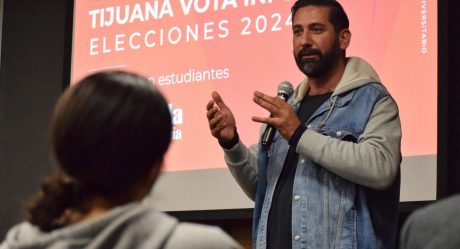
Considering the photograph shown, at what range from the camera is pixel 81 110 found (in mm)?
1070

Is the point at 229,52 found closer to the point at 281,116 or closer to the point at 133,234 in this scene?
the point at 281,116

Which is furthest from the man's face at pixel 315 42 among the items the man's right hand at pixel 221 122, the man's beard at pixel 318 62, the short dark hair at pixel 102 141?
the short dark hair at pixel 102 141

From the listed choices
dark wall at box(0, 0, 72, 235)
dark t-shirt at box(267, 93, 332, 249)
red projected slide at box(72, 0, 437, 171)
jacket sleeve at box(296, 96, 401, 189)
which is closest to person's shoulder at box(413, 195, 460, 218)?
jacket sleeve at box(296, 96, 401, 189)

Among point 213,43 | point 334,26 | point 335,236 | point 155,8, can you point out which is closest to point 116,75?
point 335,236

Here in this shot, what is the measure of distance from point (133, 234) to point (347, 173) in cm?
121

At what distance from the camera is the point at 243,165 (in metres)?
2.52

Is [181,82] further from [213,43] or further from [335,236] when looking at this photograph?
[335,236]

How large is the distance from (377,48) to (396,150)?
1.13 meters

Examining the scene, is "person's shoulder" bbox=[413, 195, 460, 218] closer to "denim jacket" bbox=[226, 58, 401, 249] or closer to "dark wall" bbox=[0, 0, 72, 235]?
"denim jacket" bbox=[226, 58, 401, 249]

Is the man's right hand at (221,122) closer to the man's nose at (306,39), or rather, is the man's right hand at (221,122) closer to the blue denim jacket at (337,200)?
the blue denim jacket at (337,200)

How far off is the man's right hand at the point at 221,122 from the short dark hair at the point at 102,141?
51.3 inches

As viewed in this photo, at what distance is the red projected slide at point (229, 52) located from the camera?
10.5ft

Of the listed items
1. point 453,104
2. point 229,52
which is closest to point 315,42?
point 453,104

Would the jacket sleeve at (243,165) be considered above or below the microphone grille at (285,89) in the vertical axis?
below
